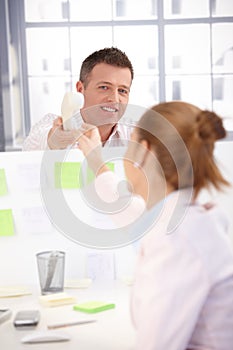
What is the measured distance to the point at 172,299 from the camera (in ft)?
2.79

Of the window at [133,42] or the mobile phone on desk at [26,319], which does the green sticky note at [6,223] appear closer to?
the mobile phone on desk at [26,319]

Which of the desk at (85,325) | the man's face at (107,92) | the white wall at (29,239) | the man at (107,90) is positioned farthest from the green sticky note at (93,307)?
the man's face at (107,92)

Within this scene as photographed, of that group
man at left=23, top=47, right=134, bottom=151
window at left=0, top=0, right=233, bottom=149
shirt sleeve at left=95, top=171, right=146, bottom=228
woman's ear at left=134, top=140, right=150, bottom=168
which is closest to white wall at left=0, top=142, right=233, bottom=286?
shirt sleeve at left=95, top=171, right=146, bottom=228

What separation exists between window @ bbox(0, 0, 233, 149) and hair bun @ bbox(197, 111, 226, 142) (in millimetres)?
2870

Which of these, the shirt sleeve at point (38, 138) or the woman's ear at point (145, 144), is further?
the shirt sleeve at point (38, 138)

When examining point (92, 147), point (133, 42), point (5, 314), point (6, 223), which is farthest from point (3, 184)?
point (133, 42)

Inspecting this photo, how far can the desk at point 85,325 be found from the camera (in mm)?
1023

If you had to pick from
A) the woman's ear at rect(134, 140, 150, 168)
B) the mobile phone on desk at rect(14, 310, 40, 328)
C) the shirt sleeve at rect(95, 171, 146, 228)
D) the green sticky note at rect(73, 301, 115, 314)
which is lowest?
the green sticky note at rect(73, 301, 115, 314)

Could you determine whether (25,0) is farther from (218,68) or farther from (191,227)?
(191,227)

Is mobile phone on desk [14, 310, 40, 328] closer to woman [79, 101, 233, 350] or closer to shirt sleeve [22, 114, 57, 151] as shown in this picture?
woman [79, 101, 233, 350]

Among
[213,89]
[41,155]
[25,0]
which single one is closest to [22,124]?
[25,0]

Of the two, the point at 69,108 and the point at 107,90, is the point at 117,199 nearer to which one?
the point at 69,108

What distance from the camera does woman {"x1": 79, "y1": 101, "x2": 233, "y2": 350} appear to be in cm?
86

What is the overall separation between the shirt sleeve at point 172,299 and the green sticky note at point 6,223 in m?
0.73
